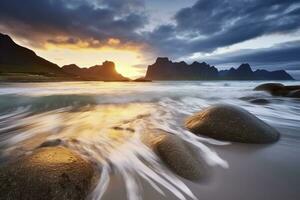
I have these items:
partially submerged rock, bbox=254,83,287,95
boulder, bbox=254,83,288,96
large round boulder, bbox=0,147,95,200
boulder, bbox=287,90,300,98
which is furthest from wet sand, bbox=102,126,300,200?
partially submerged rock, bbox=254,83,287,95

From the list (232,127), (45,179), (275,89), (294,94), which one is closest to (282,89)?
(275,89)

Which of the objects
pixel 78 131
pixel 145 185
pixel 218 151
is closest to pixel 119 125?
pixel 78 131

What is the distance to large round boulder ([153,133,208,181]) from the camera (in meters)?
3.29

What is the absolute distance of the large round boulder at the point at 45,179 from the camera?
2.46 m

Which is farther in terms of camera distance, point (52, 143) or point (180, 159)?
point (52, 143)

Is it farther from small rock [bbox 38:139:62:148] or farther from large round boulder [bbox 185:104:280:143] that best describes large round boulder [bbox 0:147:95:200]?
large round boulder [bbox 185:104:280:143]

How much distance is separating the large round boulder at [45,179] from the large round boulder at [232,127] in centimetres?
305

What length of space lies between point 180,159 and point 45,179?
6.31 feet

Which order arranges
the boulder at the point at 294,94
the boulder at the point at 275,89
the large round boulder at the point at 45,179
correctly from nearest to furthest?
the large round boulder at the point at 45,179 → the boulder at the point at 294,94 → the boulder at the point at 275,89

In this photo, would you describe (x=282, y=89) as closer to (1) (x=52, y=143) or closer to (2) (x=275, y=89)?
(2) (x=275, y=89)

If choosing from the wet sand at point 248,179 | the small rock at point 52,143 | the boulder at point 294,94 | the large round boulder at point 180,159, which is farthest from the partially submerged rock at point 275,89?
the small rock at point 52,143

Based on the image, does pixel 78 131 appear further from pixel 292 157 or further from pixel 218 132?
pixel 292 157

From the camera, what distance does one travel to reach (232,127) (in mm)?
5000

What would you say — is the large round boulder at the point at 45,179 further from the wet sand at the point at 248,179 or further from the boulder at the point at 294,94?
the boulder at the point at 294,94
